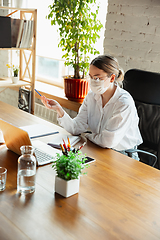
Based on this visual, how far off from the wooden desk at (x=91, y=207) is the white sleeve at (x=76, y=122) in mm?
483

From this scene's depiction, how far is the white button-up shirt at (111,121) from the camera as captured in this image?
171cm

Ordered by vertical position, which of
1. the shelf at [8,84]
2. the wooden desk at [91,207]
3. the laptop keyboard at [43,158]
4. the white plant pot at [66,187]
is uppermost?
the white plant pot at [66,187]

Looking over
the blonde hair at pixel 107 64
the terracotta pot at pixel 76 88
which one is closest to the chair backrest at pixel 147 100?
Result: the blonde hair at pixel 107 64

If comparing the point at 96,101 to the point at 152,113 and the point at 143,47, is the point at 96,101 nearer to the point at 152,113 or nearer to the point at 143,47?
the point at 152,113

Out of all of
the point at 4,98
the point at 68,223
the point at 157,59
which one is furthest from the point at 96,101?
the point at 4,98

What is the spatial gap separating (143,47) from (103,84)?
0.90 m

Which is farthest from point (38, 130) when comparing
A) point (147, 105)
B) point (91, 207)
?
point (91, 207)

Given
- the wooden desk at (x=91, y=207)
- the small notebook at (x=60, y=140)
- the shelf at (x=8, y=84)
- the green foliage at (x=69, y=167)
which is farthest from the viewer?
the shelf at (x=8, y=84)

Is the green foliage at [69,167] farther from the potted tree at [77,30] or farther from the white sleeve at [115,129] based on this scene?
the potted tree at [77,30]

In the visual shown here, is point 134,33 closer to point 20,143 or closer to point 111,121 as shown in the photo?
point 111,121

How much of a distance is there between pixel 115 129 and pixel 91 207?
74 centimetres

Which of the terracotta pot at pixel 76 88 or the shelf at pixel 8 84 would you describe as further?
the shelf at pixel 8 84

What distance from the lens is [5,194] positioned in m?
1.11

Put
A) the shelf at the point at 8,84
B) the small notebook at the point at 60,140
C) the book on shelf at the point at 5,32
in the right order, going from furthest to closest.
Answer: the shelf at the point at 8,84 → the book on shelf at the point at 5,32 → the small notebook at the point at 60,140
